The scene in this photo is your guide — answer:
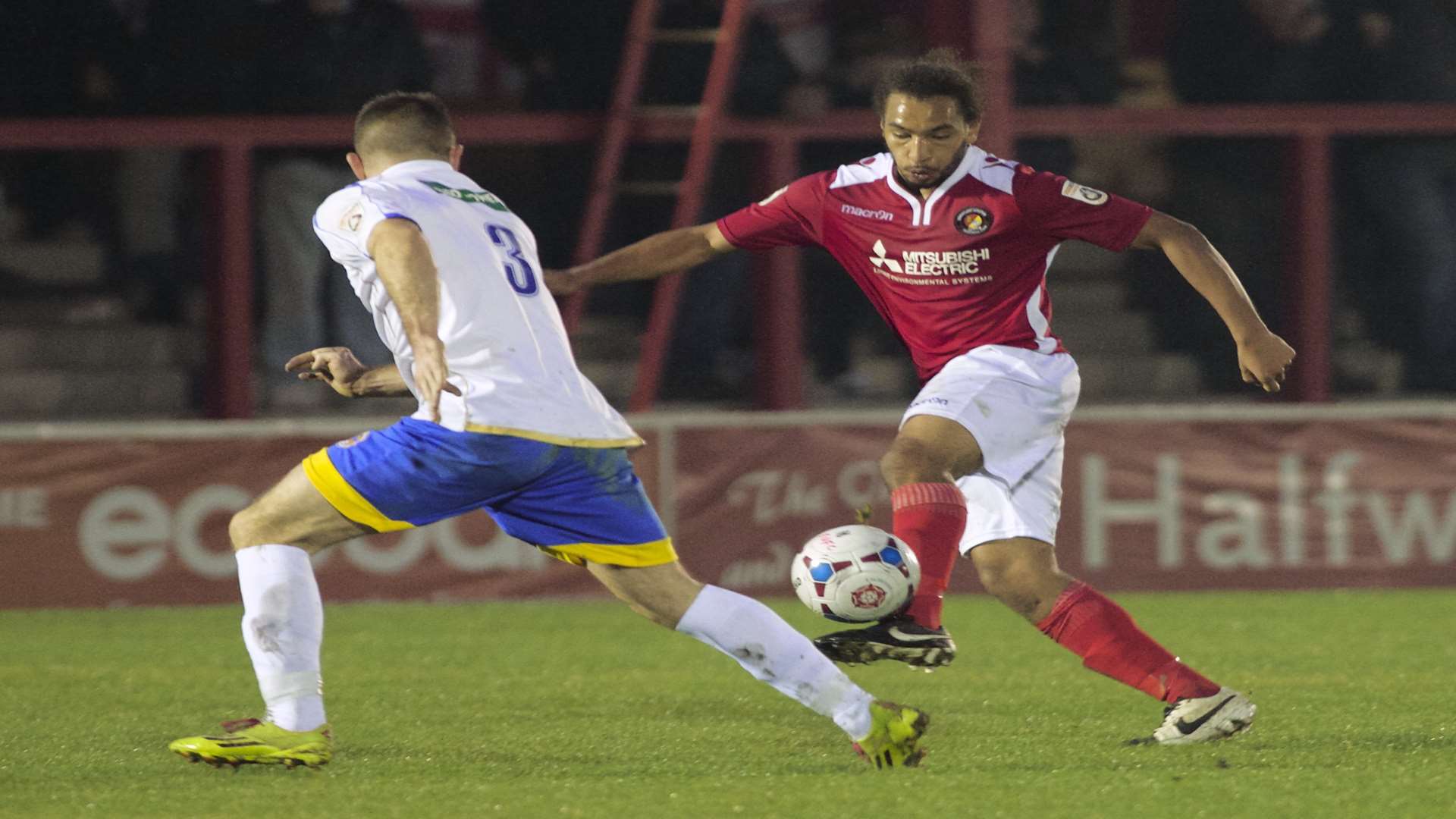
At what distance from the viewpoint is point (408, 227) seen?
4535mm

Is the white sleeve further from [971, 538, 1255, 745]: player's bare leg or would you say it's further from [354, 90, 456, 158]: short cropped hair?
[971, 538, 1255, 745]: player's bare leg

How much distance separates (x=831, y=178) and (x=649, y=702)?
1644 millimetres

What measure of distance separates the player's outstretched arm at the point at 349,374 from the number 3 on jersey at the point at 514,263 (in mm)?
364

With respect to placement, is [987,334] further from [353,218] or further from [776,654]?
[353,218]

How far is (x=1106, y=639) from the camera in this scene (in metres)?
5.22

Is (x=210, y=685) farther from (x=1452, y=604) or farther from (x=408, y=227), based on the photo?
(x=1452, y=604)

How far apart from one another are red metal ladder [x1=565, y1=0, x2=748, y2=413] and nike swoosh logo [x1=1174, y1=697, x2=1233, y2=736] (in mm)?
5442

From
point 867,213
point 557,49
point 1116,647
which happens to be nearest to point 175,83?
point 557,49

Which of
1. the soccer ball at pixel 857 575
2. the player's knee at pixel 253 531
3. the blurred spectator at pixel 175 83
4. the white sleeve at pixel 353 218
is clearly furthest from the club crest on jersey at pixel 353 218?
the blurred spectator at pixel 175 83

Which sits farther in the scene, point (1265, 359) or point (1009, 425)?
point (1009, 425)

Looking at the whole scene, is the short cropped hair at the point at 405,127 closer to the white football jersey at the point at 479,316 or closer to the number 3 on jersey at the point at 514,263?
the white football jersey at the point at 479,316

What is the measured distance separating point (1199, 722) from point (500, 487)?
1746mm

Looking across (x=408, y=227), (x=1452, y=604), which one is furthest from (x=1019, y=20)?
(x=408, y=227)

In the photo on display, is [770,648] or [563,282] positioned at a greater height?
[563,282]
